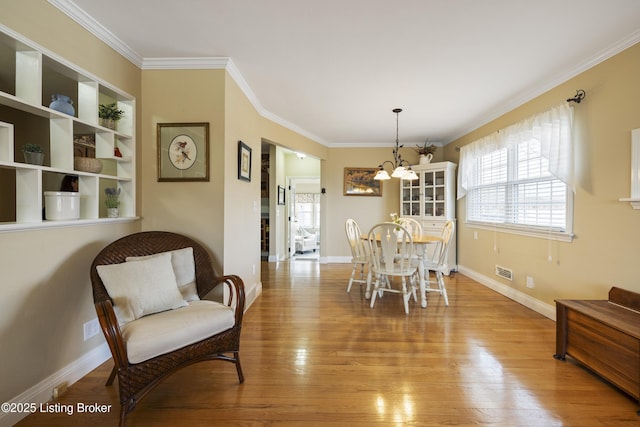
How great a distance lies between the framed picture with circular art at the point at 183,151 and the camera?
2434 millimetres

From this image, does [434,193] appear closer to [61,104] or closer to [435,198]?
[435,198]

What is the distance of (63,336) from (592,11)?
13.2 feet

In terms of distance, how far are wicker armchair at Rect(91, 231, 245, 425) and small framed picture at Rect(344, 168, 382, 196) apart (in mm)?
3911

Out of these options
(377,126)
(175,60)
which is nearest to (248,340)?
(175,60)

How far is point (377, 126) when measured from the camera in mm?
4473

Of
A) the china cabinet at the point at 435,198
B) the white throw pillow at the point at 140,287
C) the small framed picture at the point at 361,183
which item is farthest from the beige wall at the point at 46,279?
the china cabinet at the point at 435,198

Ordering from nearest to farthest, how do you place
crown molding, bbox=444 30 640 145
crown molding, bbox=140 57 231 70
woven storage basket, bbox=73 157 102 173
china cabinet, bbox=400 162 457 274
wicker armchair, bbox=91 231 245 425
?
wicker armchair, bbox=91 231 245 425 → woven storage basket, bbox=73 157 102 173 → crown molding, bbox=444 30 640 145 → crown molding, bbox=140 57 231 70 → china cabinet, bbox=400 162 457 274

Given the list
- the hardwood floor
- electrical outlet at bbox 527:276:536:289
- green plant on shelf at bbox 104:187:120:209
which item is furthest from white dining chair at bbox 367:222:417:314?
green plant on shelf at bbox 104:187:120:209

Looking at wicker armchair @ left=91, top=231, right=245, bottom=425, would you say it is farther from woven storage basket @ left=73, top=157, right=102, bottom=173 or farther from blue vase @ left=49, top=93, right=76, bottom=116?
blue vase @ left=49, top=93, right=76, bottom=116

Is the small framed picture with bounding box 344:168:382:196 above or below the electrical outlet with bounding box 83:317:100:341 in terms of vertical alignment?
above

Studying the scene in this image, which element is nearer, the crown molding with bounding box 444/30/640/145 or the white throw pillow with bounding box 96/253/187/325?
the white throw pillow with bounding box 96/253/187/325

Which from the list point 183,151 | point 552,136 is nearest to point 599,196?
point 552,136

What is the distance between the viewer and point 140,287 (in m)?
1.70

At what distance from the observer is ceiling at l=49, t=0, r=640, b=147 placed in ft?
5.86
